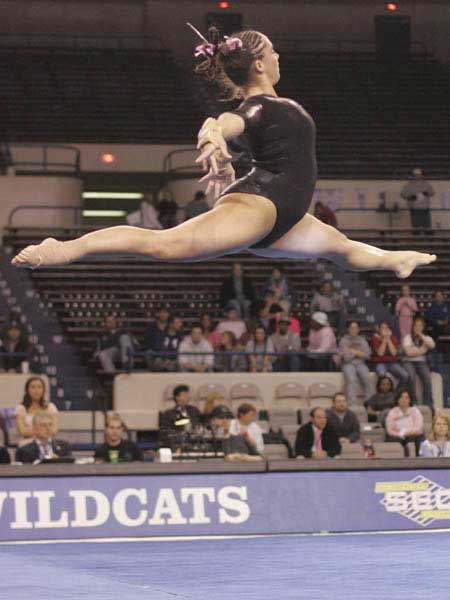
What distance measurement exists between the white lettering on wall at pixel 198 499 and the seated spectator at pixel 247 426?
6.79ft

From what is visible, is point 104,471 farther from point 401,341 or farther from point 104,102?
point 104,102

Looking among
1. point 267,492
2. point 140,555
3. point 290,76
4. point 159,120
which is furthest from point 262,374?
point 290,76

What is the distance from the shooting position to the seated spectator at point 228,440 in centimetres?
1207

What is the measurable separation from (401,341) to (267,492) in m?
7.19

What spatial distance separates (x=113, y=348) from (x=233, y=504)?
6140mm

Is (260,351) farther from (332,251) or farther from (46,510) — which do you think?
(332,251)

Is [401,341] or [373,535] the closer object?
[373,535]

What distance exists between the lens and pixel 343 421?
14.1m

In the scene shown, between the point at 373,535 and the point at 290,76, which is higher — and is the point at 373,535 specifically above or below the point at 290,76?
below

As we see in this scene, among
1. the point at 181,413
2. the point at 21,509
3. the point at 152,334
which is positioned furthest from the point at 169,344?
the point at 21,509

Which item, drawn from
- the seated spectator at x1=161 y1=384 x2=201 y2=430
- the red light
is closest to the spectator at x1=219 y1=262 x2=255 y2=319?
the seated spectator at x1=161 y1=384 x2=201 y2=430

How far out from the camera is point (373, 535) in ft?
35.1

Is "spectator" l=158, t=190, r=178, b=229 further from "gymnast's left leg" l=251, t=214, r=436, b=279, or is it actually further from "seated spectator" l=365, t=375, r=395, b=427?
"gymnast's left leg" l=251, t=214, r=436, b=279

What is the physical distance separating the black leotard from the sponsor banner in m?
4.63
